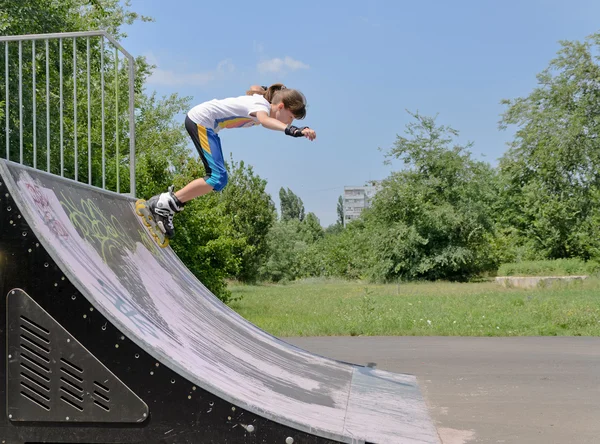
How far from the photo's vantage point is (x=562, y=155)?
3409 centimetres

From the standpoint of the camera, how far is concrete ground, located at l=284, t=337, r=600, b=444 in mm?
3934

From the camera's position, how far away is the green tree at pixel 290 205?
325ft

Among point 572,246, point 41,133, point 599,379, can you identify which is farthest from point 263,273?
point 599,379

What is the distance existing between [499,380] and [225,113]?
3646 millimetres

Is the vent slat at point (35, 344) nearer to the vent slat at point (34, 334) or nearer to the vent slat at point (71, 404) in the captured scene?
the vent slat at point (34, 334)

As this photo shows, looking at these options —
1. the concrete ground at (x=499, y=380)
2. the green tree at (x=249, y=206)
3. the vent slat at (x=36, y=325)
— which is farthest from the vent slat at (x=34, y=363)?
the green tree at (x=249, y=206)

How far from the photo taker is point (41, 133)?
10.3m

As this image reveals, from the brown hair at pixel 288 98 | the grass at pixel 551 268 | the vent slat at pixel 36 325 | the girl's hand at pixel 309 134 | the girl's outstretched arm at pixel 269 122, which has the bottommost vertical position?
the grass at pixel 551 268

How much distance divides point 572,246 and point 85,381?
38184 millimetres

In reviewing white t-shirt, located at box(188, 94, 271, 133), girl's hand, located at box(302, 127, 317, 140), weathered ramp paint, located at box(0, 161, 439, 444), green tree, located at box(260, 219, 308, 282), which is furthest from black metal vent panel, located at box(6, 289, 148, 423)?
green tree, located at box(260, 219, 308, 282)

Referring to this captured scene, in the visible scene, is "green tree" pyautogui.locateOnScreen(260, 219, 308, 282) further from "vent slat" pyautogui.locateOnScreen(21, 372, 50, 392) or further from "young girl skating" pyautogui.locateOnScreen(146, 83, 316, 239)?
"vent slat" pyautogui.locateOnScreen(21, 372, 50, 392)

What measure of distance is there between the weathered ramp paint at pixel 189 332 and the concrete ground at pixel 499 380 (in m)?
0.43

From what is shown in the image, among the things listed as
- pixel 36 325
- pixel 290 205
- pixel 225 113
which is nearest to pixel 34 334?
pixel 36 325

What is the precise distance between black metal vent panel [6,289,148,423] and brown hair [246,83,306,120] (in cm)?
241
